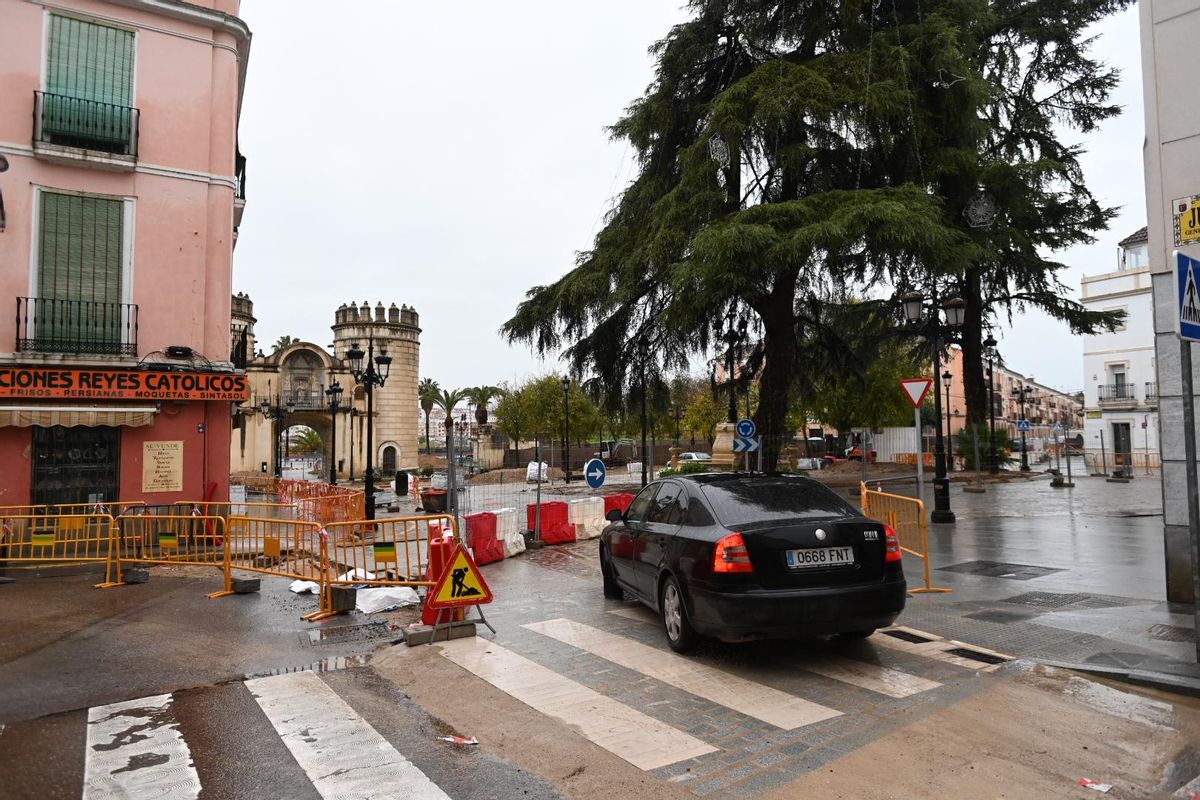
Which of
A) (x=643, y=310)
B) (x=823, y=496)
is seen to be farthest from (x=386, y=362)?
(x=823, y=496)

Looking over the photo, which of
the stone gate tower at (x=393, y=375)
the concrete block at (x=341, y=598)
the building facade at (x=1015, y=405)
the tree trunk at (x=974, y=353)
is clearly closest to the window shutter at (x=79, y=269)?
the concrete block at (x=341, y=598)

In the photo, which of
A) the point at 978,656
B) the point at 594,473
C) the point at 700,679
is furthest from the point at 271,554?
the point at 978,656

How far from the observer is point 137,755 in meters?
4.49

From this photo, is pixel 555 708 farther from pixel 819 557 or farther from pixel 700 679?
pixel 819 557

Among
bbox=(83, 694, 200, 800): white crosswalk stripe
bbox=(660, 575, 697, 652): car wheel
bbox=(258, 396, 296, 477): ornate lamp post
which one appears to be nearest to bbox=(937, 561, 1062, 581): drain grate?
bbox=(660, 575, 697, 652): car wheel

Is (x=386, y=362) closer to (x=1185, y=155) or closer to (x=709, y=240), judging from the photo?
(x=709, y=240)

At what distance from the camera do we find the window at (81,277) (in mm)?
13992

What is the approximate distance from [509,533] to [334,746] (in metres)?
8.56

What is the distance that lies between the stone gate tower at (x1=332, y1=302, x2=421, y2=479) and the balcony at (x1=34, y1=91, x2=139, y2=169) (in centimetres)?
3855

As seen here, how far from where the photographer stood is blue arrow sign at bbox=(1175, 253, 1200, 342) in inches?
206

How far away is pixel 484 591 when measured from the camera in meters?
7.54

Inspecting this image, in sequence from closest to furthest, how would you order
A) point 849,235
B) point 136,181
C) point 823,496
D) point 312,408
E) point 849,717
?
point 849,717 < point 823,496 < point 136,181 < point 849,235 < point 312,408

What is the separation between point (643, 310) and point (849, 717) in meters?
17.8

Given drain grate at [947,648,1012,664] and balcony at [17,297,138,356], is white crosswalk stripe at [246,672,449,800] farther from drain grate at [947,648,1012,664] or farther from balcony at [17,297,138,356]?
balcony at [17,297,138,356]
